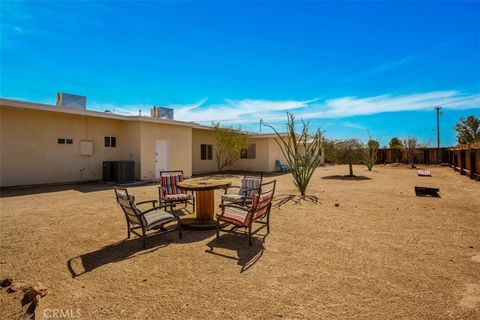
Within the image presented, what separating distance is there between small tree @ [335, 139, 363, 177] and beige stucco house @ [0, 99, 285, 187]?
9792mm

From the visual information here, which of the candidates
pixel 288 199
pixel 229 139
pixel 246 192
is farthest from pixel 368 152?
pixel 246 192

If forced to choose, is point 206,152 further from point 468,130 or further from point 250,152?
point 468,130

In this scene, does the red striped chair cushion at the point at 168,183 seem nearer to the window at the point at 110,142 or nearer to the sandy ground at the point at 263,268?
the sandy ground at the point at 263,268

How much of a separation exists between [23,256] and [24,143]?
884 cm

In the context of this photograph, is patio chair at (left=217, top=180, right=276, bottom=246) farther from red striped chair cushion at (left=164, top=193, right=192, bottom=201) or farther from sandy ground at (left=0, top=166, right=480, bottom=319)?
red striped chair cushion at (left=164, top=193, right=192, bottom=201)

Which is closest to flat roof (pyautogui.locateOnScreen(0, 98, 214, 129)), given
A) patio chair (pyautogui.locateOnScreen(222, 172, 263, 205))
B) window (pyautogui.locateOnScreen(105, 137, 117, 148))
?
window (pyautogui.locateOnScreen(105, 137, 117, 148))

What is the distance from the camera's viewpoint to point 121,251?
3.94 meters

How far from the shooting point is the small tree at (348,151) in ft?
54.1

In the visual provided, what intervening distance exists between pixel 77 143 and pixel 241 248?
36.3ft

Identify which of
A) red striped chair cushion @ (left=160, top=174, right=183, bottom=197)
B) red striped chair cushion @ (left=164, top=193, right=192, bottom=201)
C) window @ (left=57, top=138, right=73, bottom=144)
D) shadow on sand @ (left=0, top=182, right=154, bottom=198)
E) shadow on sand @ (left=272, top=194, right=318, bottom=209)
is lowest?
shadow on sand @ (left=272, top=194, right=318, bottom=209)

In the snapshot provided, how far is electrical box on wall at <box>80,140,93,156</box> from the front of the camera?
468 inches

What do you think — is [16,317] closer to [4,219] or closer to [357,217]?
[4,219]

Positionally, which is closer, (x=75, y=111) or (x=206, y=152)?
(x=75, y=111)

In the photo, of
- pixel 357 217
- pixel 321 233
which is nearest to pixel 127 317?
pixel 321 233
